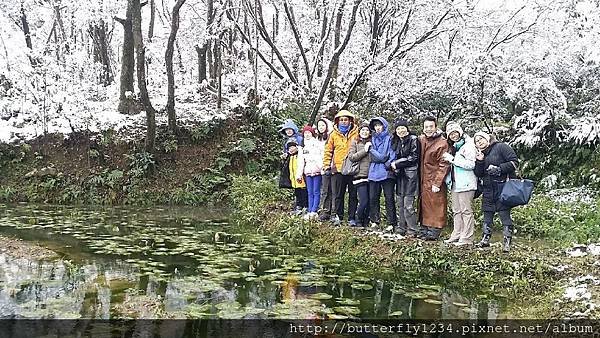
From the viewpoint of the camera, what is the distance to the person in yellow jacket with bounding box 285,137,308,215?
10617 mm

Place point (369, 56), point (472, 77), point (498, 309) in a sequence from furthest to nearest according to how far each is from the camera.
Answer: point (369, 56)
point (472, 77)
point (498, 309)

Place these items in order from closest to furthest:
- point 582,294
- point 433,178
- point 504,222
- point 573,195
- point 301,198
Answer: point 582,294, point 504,222, point 433,178, point 301,198, point 573,195

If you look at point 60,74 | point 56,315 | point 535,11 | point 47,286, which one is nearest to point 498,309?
point 56,315

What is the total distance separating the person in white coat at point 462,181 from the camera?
762 cm

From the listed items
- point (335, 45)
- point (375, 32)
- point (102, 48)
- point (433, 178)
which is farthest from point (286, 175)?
point (102, 48)

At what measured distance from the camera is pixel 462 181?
25.3 ft

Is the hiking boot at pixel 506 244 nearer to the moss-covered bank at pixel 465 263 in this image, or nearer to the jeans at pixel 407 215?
the moss-covered bank at pixel 465 263

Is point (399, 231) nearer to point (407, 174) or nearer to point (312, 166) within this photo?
point (407, 174)

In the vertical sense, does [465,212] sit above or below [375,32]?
below

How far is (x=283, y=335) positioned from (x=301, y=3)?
16.1m

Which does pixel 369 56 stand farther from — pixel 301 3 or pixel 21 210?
pixel 21 210

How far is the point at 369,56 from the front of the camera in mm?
15859

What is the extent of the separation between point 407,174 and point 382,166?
46 centimetres

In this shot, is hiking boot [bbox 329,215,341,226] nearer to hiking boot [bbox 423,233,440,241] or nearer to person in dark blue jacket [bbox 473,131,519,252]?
hiking boot [bbox 423,233,440,241]
